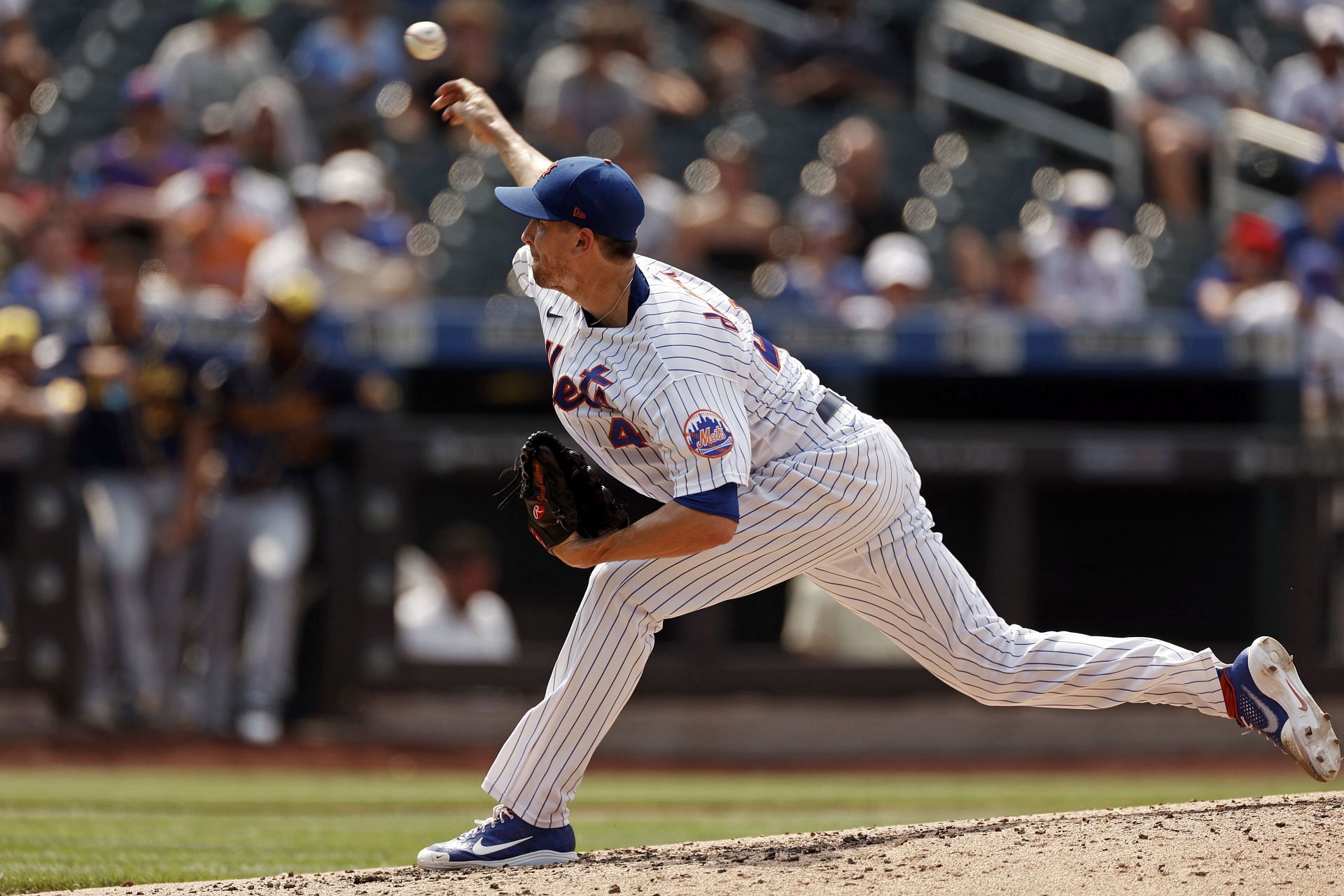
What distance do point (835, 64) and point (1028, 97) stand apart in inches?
50.7

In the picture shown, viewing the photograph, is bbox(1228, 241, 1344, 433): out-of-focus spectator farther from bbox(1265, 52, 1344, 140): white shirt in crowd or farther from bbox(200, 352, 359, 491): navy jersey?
bbox(200, 352, 359, 491): navy jersey

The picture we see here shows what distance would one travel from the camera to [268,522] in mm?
8102

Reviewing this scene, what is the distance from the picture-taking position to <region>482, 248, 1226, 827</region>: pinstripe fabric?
12.5ft

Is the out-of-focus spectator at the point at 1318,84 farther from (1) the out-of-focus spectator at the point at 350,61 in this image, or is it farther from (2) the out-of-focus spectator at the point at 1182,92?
(1) the out-of-focus spectator at the point at 350,61

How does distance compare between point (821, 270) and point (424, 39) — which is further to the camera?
point (821, 270)

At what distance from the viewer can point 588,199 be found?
148 inches

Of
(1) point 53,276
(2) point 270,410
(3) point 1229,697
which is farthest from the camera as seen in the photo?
(1) point 53,276

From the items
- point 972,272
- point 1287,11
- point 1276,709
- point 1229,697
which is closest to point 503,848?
point 1229,697

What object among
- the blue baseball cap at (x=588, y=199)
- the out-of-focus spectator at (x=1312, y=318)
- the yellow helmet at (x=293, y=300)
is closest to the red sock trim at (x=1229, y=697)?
the blue baseball cap at (x=588, y=199)

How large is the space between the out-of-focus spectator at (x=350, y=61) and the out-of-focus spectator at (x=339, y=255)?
156 cm

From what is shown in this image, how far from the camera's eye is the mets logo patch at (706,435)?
3664 mm

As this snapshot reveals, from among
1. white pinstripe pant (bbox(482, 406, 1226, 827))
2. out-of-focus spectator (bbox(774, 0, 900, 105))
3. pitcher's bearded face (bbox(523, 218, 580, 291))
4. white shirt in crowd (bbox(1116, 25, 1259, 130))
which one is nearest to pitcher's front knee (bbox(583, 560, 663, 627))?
white pinstripe pant (bbox(482, 406, 1226, 827))

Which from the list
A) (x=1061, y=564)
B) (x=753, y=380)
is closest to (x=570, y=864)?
(x=753, y=380)

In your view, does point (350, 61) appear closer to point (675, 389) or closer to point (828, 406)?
point (828, 406)
